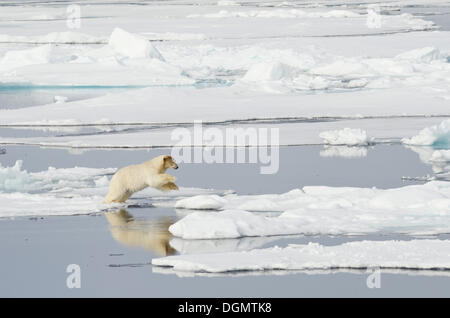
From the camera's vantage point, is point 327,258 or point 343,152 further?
point 343,152

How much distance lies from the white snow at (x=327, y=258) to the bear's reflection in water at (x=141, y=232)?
19.7 inches

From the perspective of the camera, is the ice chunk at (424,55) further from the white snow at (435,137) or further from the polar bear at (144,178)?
the polar bear at (144,178)

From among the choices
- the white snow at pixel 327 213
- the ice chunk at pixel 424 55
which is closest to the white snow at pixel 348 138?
the white snow at pixel 327 213

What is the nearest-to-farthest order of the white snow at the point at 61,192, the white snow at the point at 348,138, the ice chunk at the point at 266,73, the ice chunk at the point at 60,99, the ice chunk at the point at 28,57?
the white snow at the point at 61,192 < the white snow at the point at 348,138 < the ice chunk at the point at 60,99 < the ice chunk at the point at 266,73 < the ice chunk at the point at 28,57

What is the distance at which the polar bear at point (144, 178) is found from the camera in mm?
9860

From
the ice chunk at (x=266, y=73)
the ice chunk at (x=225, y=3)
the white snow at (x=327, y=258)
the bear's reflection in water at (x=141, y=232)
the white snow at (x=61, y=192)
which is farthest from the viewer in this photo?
the ice chunk at (x=225, y=3)

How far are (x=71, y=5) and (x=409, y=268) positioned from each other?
154ft

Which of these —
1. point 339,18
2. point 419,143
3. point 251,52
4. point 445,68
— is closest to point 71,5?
point 339,18

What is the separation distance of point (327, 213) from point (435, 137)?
484cm

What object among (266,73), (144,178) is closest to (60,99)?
(266,73)

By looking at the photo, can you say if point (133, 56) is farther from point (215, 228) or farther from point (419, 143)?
point (215, 228)

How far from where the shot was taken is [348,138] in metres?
14.1

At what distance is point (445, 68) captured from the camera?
22.7 m

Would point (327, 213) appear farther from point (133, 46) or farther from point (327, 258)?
point (133, 46)
